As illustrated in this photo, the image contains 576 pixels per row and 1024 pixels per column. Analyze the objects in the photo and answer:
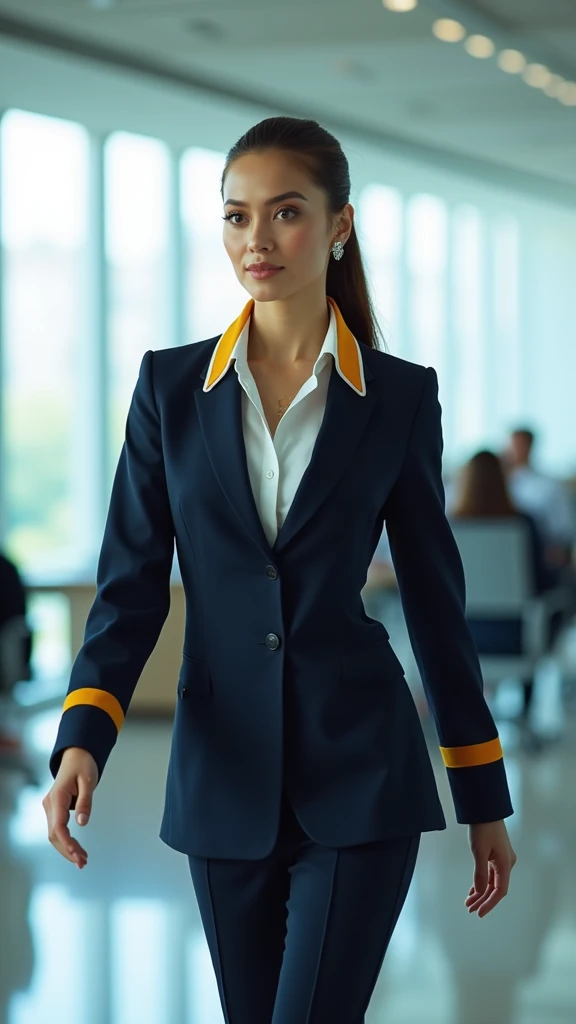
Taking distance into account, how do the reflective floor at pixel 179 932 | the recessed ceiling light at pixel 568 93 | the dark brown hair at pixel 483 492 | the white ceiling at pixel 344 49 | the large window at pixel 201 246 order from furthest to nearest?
1. the large window at pixel 201 246
2. the recessed ceiling light at pixel 568 93
3. the white ceiling at pixel 344 49
4. the dark brown hair at pixel 483 492
5. the reflective floor at pixel 179 932

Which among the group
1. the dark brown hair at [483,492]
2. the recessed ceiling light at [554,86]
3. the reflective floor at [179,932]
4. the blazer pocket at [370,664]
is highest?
the recessed ceiling light at [554,86]

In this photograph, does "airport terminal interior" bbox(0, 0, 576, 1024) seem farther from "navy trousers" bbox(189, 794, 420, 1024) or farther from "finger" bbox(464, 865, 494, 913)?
"finger" bbox(464, 865, 494, 913)

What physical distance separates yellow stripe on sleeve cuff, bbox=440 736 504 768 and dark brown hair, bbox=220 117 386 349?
0.50 meters

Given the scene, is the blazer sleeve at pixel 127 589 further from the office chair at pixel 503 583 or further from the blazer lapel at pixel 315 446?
the office chair at pixel 503 583

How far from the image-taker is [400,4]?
6.99 metres

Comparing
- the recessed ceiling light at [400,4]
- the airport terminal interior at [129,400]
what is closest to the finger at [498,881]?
the airport terminal interior at [129,400]

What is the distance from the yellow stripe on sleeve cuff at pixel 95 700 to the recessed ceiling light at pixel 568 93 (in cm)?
836

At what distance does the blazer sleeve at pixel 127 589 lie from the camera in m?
1.47

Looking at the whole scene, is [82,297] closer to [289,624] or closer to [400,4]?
[400,4]

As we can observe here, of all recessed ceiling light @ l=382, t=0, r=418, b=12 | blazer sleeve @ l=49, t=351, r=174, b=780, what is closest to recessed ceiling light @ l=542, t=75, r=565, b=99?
recessed ceiling light @ l=382, t=0, r=418, b=12

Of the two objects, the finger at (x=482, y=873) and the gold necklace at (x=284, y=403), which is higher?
the gold necklace at (x=284, y=403)

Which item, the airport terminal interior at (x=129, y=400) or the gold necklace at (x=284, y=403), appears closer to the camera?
the gold necklace at (x=284, y=403)

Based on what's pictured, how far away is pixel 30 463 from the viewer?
9.04 m

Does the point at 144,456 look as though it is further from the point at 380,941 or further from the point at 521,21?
the point at 521,21
